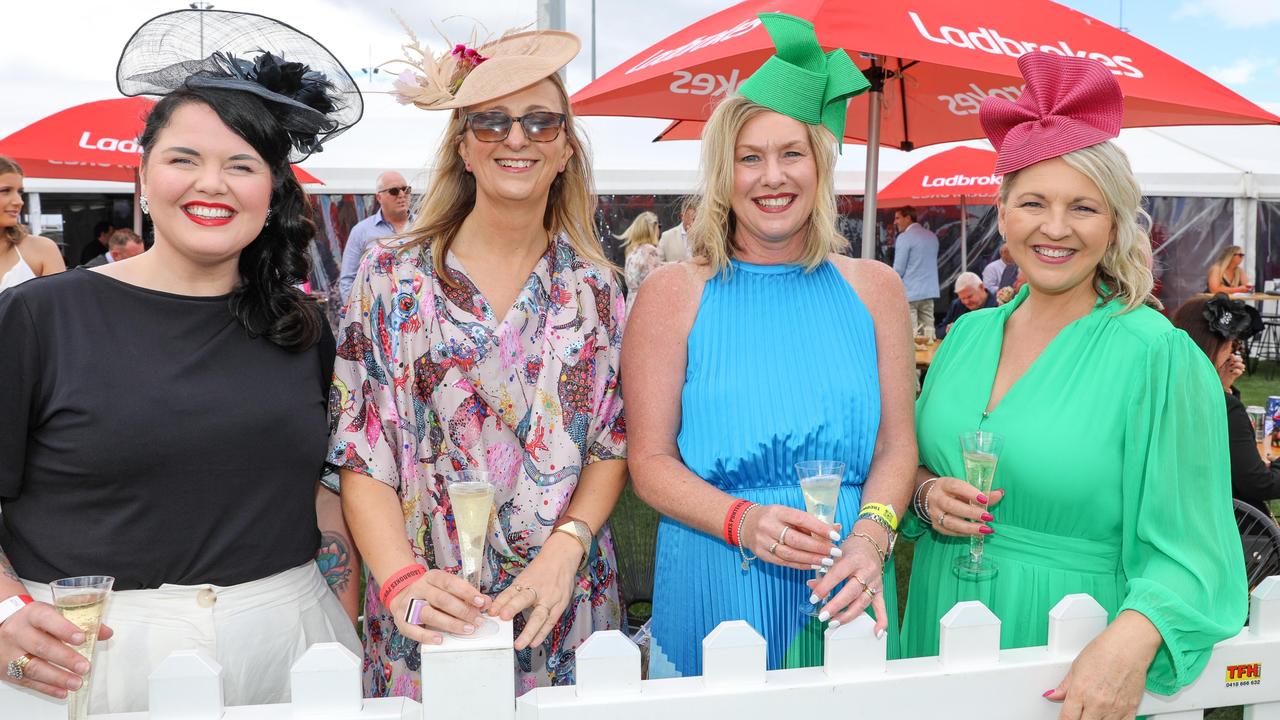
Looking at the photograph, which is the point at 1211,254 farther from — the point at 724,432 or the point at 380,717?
the point at 380,717

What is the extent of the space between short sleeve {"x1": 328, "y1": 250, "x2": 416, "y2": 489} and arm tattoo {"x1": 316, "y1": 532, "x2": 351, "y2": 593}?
0.25 meters

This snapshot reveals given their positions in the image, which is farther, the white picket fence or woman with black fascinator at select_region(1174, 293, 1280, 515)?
→ woman with black fascinator at select_region(1174, 293, 1280, 515)

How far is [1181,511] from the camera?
1876mm

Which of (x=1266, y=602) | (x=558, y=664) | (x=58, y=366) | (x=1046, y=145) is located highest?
(x=1046, y=145)

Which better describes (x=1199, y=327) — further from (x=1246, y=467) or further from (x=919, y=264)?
(x=919, y=264)

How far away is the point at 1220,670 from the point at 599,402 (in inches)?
56.7

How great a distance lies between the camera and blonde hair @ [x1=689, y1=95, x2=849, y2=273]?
2309 mm

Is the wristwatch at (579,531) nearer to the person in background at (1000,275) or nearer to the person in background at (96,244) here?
the person in background at (1000,275)

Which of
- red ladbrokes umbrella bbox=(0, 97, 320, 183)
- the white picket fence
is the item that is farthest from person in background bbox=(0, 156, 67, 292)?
the white picket fence

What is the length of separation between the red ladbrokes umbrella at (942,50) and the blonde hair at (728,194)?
110 centimetres


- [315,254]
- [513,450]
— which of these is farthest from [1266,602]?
[315,254]

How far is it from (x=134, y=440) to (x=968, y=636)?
5.56 feet

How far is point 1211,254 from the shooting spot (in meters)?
13.9

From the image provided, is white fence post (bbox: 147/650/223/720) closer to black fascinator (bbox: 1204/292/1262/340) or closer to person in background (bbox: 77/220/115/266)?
black fascinator (bbox: 1204/292/1262/340)
